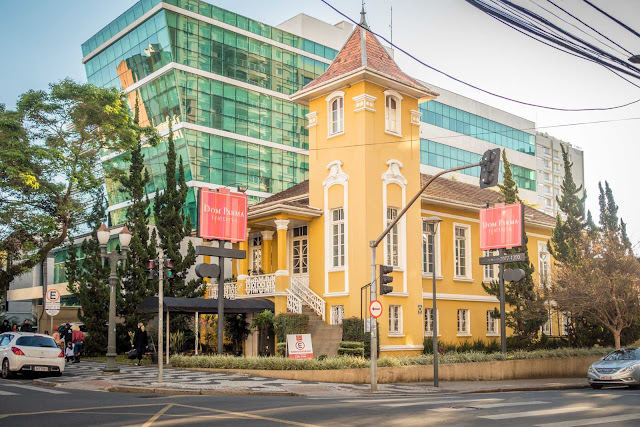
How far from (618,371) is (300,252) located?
Result: 1407 centimetres

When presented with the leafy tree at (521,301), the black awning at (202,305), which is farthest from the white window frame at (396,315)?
the leafy tree at (521,301)

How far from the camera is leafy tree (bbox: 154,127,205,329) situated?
3184cm

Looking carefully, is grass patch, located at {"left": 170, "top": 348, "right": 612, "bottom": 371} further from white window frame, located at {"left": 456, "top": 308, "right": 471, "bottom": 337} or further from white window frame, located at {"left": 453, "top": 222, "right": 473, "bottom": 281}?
white window frame, located at {"left": 453, "top": 222, "right": 473, "bottom": 281}

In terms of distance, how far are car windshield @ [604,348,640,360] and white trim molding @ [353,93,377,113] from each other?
506 inches

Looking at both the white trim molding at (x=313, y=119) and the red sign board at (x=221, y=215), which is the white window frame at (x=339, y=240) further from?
the red sign board at (x=221, y=215)

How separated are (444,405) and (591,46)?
7577 mm

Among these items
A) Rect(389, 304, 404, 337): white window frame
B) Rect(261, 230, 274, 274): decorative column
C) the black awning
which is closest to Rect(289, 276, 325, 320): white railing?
the black awning

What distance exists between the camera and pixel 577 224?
32594 millimetres

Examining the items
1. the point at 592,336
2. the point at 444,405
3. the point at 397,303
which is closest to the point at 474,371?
the point at 397,303

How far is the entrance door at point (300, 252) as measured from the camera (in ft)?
101

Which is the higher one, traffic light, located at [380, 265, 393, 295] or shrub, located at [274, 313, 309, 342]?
traffic light, located at [380, 265, 393, 295]

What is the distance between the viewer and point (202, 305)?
27.6 meters

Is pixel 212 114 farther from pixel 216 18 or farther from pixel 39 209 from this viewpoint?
pixel 39 209

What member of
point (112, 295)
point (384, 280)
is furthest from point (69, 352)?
point (384, 280)
